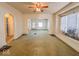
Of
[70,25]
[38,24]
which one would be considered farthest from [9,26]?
[70,25]

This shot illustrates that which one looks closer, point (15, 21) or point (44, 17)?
point (44, 17)

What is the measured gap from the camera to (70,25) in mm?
2027

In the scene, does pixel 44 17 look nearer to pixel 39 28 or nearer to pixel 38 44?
pixel 39 28

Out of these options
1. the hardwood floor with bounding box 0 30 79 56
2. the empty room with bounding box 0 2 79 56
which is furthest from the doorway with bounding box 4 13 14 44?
the hardwood floor with bounding box 0 30 79 56

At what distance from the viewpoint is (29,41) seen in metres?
2.11

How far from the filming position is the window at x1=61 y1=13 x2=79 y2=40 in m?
1.87

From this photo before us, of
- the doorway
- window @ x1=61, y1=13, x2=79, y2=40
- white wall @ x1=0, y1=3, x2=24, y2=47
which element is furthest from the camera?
the doorway

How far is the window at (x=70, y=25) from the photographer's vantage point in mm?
1869

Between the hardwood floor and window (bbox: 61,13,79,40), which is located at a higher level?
window (bbox: 61,13,79,40)

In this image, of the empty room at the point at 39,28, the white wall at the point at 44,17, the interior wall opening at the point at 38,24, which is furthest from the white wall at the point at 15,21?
the interior wall opening at the point at 38,24

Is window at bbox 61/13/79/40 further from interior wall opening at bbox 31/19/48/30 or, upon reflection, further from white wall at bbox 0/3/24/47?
white wall at bbox 0/3/24/47

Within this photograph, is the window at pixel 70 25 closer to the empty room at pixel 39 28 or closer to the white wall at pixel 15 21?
the empty room at pixel 39 28

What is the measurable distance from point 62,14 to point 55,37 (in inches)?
18.8

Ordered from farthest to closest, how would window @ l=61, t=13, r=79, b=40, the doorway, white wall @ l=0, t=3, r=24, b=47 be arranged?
the doorway, white wall @ l=0, t=3, r=24, b=47, window @ l=61, t=13, r=79, b=40
